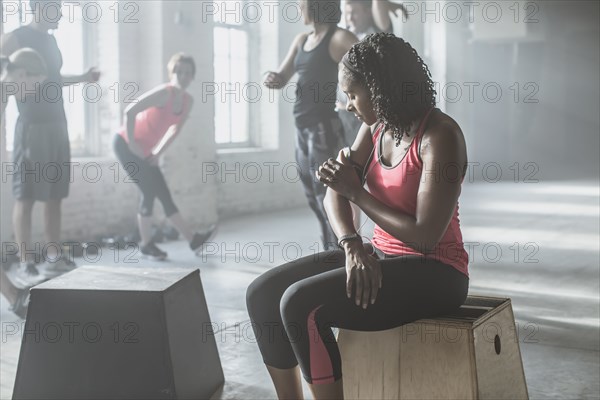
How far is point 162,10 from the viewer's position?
750cm

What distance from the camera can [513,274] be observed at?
562 centimetres

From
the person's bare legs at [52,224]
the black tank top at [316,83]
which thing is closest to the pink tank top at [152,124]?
the person's bare legs at [52,224]

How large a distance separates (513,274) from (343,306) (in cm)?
362

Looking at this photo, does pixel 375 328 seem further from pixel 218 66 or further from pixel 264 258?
pixel 218 66

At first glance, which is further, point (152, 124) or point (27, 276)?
point (152, 124)

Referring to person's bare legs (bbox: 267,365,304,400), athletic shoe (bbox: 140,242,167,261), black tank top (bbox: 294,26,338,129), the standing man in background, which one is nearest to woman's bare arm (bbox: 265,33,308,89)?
black tank top (bbox: 294,26,338,129)

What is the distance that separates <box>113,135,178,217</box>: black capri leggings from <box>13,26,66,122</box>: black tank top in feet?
2.44

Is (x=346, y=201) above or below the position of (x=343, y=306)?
above

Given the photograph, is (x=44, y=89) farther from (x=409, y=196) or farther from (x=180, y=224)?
(x=409, y=196)

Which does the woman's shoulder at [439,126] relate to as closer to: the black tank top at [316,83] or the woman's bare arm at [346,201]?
the woman's bare arm at [346,201]

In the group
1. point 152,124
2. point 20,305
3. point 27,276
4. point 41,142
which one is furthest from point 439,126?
point 152,124

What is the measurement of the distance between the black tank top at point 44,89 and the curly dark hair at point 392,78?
3.22 m

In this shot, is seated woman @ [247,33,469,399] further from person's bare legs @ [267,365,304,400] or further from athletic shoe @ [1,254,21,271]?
athletic shoe @ [1,254,21,271]

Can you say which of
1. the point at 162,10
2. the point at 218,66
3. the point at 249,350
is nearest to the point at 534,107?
the point at 218,66
